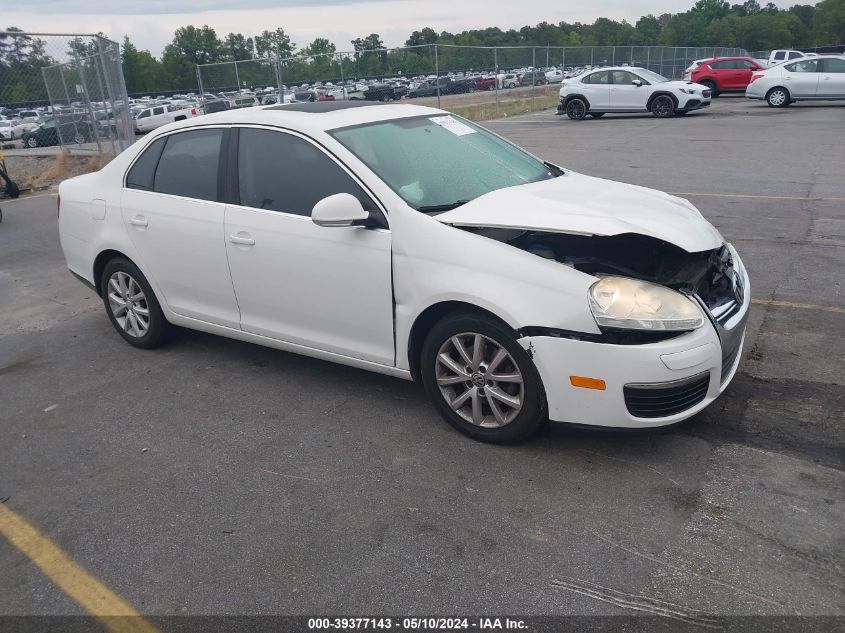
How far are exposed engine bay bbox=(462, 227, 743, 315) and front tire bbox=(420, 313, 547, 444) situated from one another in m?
0.44

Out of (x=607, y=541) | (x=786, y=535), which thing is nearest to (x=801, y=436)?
(x=786, y=535)

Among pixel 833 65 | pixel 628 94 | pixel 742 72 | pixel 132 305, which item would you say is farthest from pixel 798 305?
pixel 742 72

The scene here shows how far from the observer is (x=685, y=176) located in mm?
11188

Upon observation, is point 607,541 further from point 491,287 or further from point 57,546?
point 57,546

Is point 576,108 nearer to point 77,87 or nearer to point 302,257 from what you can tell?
point 77,87

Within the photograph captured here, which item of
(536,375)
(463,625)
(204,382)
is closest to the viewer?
(463,625)

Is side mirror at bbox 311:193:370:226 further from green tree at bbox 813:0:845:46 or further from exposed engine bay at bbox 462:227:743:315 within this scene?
green tree at bbox 813:0:845:46

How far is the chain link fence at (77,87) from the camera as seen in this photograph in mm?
14625

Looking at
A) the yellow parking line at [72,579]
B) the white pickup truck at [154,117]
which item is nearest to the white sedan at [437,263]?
the yellow parking line at [72,579]

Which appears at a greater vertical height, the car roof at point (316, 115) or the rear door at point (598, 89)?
the car roof at point (316, 115)

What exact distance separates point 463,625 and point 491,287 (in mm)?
1531

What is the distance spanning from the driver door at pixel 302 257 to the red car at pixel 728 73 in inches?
1144

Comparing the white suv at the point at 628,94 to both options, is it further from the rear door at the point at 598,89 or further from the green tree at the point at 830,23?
the green tree at the point at 830,23

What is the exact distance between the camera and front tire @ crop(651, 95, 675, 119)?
2195 cm
